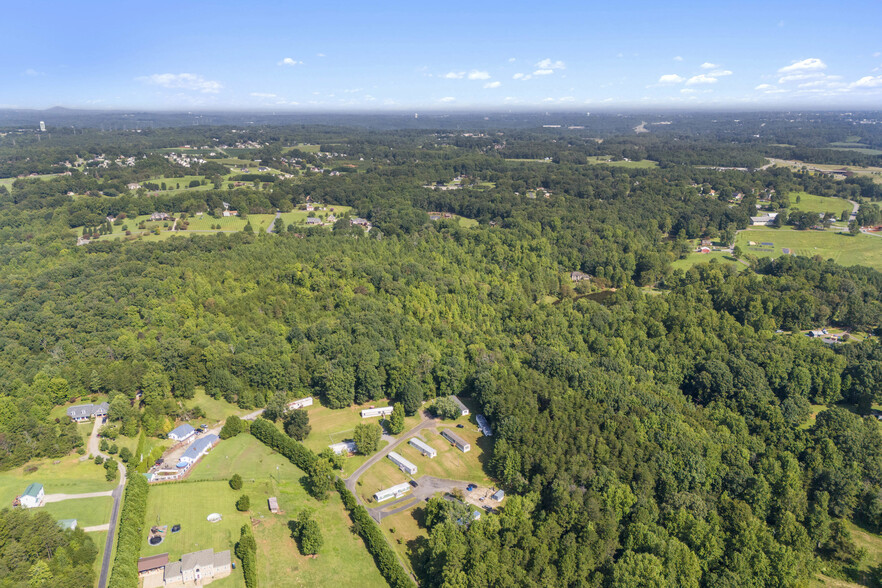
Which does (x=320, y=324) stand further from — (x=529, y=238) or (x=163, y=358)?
(x=529, y=238)

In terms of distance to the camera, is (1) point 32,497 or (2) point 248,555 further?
(1) point 32,497

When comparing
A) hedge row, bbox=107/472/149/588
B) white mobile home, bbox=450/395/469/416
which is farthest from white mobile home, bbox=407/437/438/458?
hedge row, bbox=107/472/149/588

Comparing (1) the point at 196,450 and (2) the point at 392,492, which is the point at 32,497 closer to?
(1) the point at 196,450

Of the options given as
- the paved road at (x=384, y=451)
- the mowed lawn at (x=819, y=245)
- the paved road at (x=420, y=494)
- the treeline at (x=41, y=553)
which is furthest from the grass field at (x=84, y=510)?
the mowed lawn at (x=819, y=245)

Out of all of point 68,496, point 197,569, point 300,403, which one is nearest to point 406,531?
point 197,569

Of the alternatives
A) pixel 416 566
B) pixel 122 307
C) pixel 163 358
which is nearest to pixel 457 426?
pixel 416 566

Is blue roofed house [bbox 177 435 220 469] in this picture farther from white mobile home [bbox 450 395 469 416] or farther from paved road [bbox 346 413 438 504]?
white mobile home [bbox 450 395 469 416]

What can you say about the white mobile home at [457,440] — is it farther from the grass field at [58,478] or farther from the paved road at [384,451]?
the grass field at [58,478]
